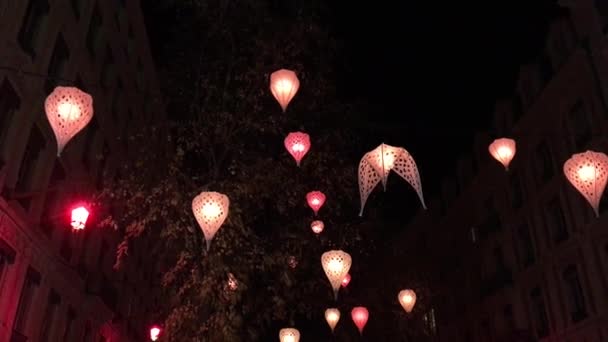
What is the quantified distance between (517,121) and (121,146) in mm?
17494

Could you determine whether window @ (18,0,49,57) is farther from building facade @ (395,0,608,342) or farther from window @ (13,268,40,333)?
building facade @ (395,0,608,342)

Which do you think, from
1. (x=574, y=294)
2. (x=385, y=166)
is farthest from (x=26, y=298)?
(x=574, y=294)

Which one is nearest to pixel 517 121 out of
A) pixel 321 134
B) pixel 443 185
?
pixel 443 185

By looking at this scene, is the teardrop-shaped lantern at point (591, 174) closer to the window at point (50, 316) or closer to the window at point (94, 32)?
the window at point (50, 316)

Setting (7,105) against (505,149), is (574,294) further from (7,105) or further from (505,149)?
(7,105)

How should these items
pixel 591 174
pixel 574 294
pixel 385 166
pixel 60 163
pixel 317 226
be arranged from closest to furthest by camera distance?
pixel 591 174, pixel 385 166, pixel 317 226, pixel 60 163, pixel 574 294

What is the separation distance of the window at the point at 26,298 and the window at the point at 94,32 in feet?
28.6

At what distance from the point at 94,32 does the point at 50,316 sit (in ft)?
34.1

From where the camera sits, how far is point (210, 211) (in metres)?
9.77

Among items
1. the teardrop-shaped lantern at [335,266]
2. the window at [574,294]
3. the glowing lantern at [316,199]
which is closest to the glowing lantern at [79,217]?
the glowing lantern at [316,199]

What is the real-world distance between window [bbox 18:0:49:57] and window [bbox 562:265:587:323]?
768 inches

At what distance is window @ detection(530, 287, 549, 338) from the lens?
77.0 ft

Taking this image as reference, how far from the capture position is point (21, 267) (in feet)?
48.8

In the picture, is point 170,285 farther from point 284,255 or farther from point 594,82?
point 594,82
